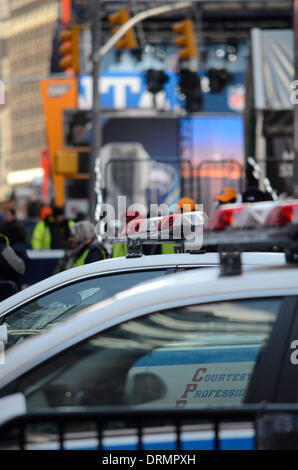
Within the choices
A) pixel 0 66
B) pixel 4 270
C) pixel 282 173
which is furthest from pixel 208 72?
pixel 0 66

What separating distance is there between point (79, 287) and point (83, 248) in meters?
5.26

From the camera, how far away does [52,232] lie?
58.6 ft

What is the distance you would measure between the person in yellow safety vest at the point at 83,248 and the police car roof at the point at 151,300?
7.01m

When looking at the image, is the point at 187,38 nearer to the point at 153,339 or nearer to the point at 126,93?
the point at 126,93

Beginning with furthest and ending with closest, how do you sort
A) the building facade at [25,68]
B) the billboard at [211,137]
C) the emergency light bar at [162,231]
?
the building facade at [25,68], the billboard at [211,137], the emergency light bar at [162,231]

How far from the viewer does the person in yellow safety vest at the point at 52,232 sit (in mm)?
17703

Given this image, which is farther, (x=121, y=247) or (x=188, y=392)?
(x=121, y=247)

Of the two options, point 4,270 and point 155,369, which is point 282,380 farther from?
point 4,270

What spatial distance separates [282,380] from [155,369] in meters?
0.76

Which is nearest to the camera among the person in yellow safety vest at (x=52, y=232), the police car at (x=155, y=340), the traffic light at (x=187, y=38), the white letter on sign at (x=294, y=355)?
the police car at (x=155, y=340)

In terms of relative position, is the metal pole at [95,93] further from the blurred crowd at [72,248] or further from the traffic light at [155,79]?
the blurred crowd at [72,248]

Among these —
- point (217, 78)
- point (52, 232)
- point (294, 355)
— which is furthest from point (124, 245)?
point (217, 78)

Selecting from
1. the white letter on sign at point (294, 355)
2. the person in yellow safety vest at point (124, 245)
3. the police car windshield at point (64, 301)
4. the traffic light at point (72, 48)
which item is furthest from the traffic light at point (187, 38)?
the white letter on sign at point (294, 355)

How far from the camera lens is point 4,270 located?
35.9 ft
